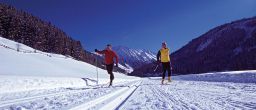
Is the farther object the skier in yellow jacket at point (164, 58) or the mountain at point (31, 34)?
the mountain at point (31, 34)

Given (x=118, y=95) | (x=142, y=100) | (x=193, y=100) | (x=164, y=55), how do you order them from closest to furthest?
(x=193, y=100), (x=142, y=100), (x=118, y=95), (x=164, y=55)

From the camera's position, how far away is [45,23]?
5635 inches

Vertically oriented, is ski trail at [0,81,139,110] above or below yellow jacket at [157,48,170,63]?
below

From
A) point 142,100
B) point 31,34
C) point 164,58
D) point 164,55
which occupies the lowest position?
point 142,100

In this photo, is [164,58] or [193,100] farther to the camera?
[164,58]

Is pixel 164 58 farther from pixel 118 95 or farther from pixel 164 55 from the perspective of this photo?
pixel 118 95

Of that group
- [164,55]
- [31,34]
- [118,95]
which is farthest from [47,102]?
[31,34]

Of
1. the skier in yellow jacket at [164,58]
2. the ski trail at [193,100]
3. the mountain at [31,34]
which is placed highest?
the mountain at [31,34]

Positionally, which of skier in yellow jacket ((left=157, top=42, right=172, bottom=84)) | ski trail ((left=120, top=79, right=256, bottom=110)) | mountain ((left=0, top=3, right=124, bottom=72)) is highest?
mountain ((left=0, top=3, right=124, bottom=72))

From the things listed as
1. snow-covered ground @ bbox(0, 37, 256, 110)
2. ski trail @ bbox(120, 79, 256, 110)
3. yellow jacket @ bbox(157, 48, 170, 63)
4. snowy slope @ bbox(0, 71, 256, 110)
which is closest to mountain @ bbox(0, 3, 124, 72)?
yellow jacket @ bbox(157, 48, 170, 63)

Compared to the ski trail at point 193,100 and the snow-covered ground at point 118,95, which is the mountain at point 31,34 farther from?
the ski trail at point 193,100

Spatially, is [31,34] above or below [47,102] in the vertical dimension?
above

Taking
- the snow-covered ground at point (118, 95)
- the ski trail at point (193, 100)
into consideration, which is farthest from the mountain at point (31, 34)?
the ski trail at point (193, 100)

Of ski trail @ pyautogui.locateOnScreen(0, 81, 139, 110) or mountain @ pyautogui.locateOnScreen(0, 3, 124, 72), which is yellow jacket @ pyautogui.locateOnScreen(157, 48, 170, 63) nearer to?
ski trail @ pyautogui.locateOnScreen(0, 81, 139, 110)
